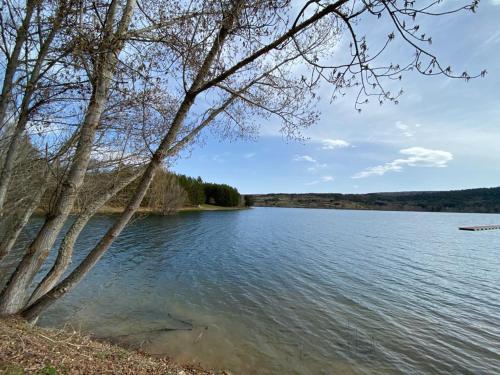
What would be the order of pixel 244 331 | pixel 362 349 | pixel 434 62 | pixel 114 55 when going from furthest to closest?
pixel 244 331 → pixel 362 349 → pixel 114 55 → pixel 434 62

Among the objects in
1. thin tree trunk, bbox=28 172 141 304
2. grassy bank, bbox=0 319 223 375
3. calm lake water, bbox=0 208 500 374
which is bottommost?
calm lake water, bbox=0 208 500 374

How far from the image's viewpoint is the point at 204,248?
23.9 metres

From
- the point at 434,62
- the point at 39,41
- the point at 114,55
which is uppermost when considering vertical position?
the point at 39,41

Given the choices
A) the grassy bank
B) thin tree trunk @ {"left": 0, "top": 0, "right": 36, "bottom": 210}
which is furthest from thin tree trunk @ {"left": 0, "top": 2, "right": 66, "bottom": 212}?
the grassy bank

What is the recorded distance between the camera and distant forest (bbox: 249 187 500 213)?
472 ft

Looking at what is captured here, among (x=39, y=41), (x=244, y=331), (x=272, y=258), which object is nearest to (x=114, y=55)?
(x=39, y=41)

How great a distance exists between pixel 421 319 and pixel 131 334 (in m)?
10.2

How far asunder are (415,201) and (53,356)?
7473 inches

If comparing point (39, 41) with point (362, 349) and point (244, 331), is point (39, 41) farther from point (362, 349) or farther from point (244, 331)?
point (362, 349)

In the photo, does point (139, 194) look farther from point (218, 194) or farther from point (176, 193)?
point (218, 194)

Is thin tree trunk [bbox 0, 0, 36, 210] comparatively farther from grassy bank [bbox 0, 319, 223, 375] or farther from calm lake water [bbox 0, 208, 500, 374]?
calm lake water [bbox 0, 208, 500, 374]

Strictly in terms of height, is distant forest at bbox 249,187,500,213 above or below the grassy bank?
above

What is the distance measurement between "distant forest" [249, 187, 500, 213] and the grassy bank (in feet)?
422

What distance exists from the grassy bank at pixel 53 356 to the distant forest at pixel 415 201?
12860cm
